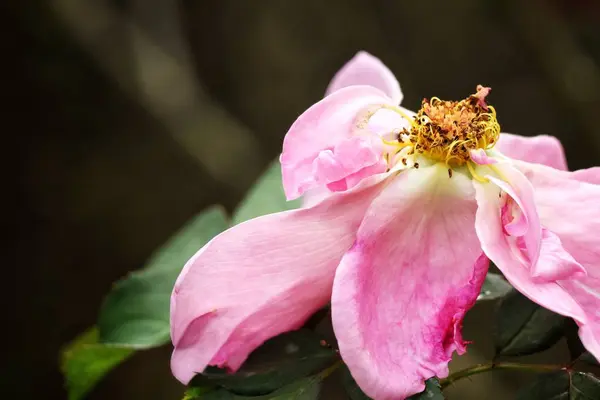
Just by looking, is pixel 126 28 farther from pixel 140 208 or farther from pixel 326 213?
pixel 326 213

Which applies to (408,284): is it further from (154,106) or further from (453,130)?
(154,106)

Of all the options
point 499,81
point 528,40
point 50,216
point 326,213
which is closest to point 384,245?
point 326,213

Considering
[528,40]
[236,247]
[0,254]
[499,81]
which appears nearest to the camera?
[236,247]

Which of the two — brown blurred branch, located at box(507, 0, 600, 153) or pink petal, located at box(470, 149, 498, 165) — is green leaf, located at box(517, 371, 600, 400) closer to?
pink petal, located at box(470, 149, 498, 165)

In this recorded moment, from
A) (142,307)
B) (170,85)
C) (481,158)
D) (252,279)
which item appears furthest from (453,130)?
(170,85)

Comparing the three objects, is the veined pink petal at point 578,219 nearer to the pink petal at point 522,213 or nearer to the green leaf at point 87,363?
the pink petal at point 522,213

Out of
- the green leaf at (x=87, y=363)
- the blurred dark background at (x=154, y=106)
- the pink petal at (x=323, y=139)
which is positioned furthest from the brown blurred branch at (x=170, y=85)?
the pink petal at (x=323, y=139)
